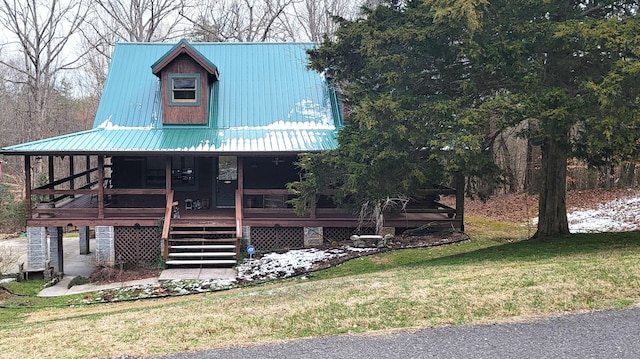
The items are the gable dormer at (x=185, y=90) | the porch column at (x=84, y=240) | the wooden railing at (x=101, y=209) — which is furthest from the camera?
the porch column at (x=84, y=240)

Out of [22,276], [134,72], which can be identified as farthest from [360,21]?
[22,276]

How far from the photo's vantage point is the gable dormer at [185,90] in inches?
652

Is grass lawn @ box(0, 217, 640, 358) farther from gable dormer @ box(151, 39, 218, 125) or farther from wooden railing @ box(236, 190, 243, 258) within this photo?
gable dormer @ box(151, 39, 218, 125)

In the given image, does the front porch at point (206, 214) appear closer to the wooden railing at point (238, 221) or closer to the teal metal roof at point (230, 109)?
the wooden railing at point (238, 221)

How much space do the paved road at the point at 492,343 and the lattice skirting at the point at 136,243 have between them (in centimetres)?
1033

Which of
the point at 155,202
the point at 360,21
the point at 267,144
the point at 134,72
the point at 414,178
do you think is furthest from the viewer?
the point at 134,72

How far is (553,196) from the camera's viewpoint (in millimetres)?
12328

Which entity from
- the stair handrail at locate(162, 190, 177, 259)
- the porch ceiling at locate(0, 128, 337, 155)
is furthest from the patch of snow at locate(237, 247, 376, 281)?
the porch ceiling at locate(0, 128, 337, 155)

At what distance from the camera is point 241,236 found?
1436 centimetres

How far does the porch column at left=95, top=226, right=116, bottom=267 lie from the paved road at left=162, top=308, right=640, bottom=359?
10.5 m

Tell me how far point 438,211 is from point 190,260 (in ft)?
25.2

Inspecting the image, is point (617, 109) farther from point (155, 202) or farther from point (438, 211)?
point (155, 202)

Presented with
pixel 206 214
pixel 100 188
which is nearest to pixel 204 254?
pixel 206 214

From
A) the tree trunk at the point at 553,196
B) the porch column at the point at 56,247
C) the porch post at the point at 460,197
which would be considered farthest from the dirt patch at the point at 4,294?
the tree trunk at the point at 553,196
